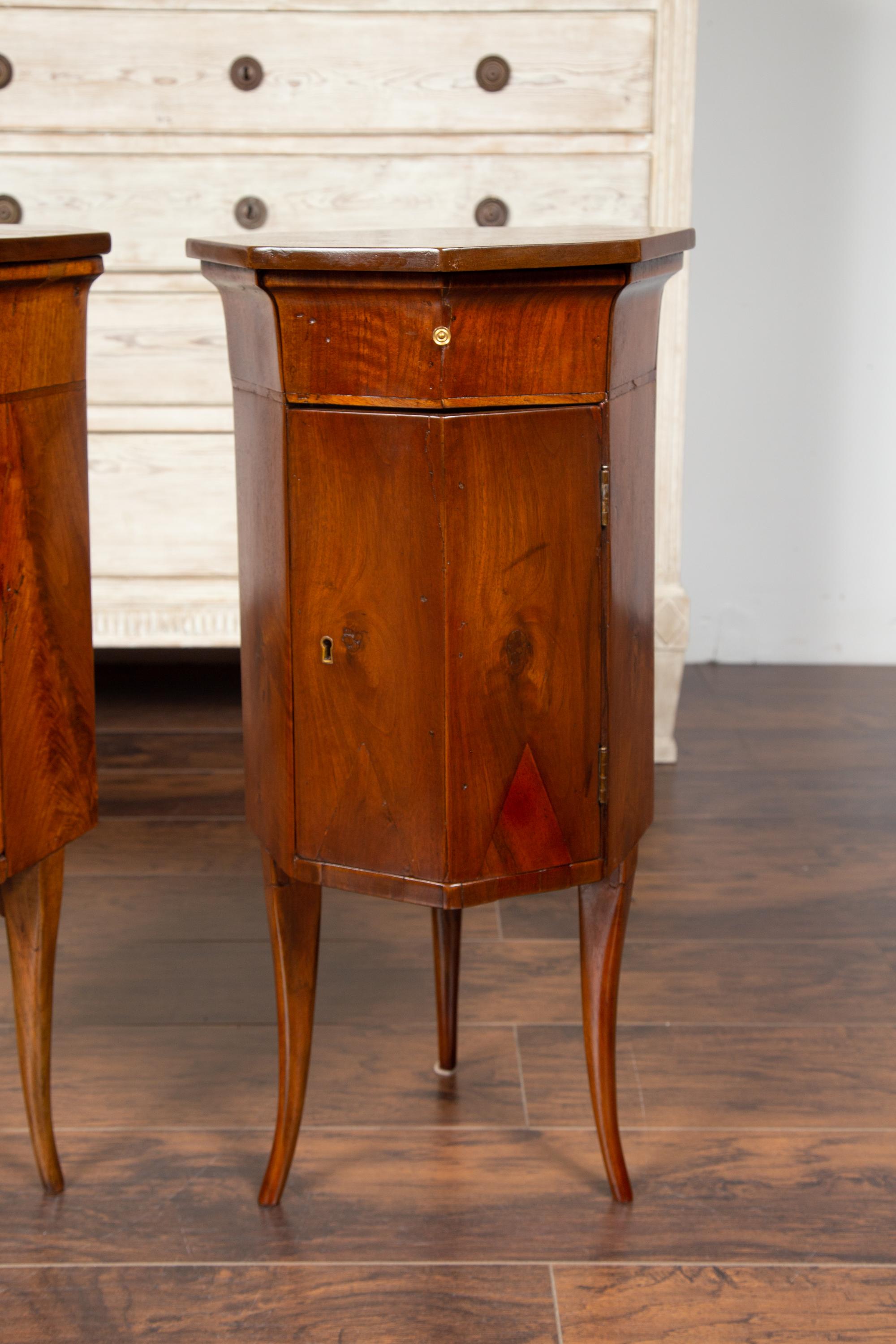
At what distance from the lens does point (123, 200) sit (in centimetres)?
238

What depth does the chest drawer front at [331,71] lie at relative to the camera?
2318mm

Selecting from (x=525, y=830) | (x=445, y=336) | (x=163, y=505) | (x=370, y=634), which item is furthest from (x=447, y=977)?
(x=163, y=505)

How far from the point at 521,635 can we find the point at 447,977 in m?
0.56

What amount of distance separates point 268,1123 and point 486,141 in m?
1.60

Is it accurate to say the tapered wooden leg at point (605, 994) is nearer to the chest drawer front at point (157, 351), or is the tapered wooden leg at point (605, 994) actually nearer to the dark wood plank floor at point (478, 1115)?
the dark wood plank floor at point (478, 1115)

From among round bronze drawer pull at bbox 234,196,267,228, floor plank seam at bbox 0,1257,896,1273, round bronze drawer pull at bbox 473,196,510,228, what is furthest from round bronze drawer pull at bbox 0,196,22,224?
floor plank seam at bbox 0,1257,896,1273

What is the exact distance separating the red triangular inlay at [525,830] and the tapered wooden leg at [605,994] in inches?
5.6

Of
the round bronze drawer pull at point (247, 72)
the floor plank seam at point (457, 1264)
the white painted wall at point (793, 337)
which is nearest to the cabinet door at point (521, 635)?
the floor plank seam at point (457, 1264)

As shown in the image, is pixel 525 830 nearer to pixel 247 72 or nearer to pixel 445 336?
pixel 445 336

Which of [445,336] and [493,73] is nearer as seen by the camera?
[445,336]

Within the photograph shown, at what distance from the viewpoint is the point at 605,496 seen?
119 cm

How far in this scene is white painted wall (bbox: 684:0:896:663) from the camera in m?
2.95

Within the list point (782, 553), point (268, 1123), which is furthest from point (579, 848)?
point (782, 553)

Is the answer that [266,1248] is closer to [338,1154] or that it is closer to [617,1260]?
[338,1154]
